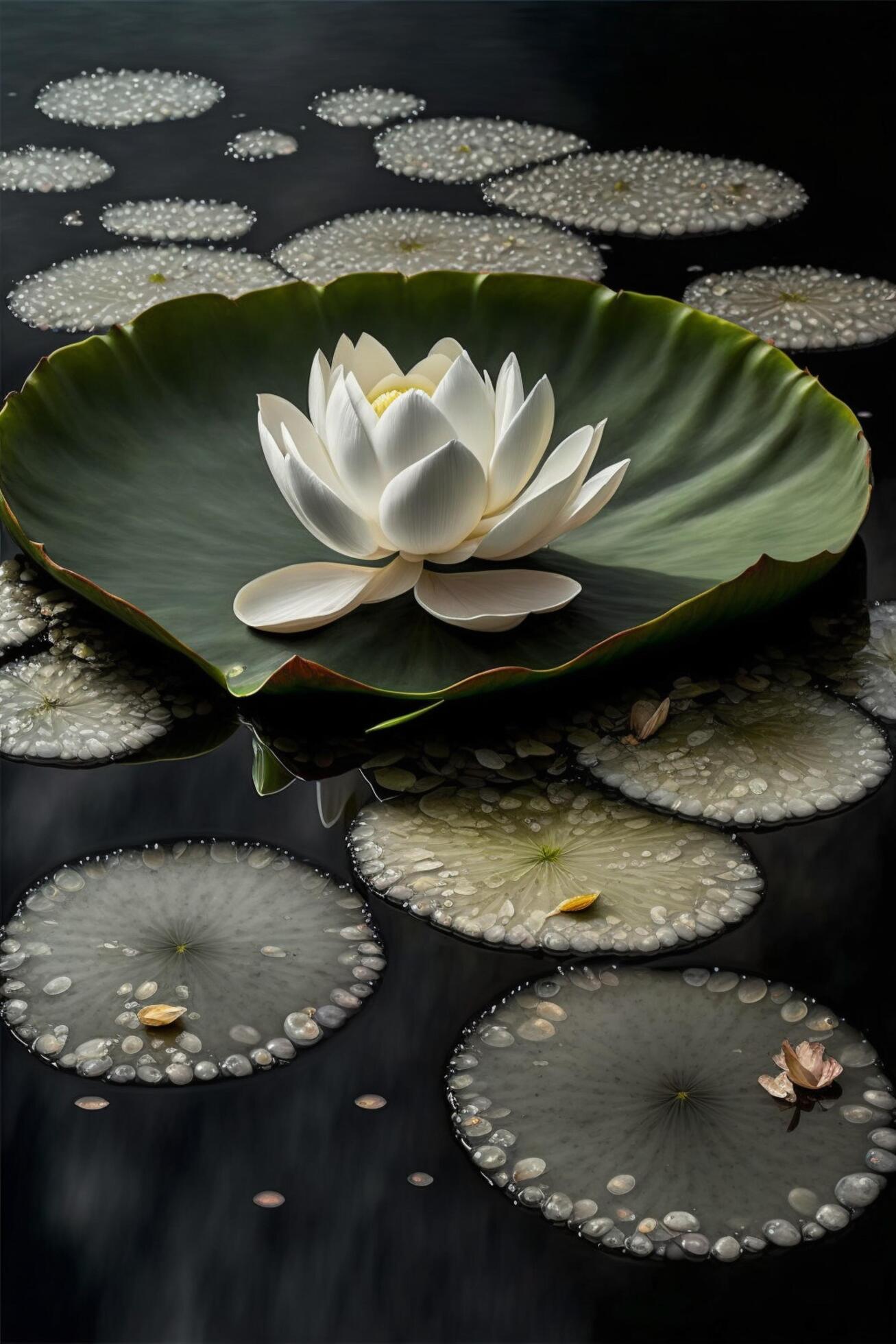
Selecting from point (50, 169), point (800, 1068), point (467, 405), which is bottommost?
point (50, 169)

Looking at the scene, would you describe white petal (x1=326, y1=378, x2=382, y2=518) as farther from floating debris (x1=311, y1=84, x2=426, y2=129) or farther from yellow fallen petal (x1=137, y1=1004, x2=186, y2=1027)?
floating debris (x1=311, y1=84, x2=426, y2=129)

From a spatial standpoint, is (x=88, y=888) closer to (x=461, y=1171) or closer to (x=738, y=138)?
(x=461, y=1171)

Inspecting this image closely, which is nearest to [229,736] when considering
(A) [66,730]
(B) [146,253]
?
(A) [66,730]

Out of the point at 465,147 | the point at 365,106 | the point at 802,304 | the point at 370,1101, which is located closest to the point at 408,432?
the point at 370,1101

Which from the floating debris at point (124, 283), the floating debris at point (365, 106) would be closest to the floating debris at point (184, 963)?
the floating debris at point (124, 283)

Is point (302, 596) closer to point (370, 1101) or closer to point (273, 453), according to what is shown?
point (273, 453)

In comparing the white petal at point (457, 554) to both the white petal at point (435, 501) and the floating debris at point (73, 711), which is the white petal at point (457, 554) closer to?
the white petal at point (435, 501)
